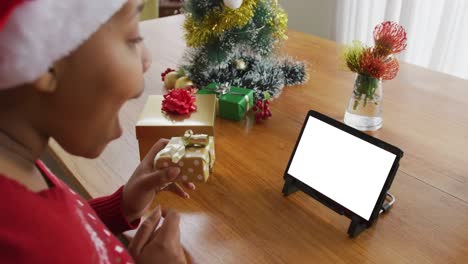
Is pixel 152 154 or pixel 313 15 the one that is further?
pixel 313 15

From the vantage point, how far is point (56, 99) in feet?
1.44

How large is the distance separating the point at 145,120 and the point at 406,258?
0.52m

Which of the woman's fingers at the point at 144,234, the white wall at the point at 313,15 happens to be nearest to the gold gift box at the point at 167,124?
the woman's fingers at the point at 144,234

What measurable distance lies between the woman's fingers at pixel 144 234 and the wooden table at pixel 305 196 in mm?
62

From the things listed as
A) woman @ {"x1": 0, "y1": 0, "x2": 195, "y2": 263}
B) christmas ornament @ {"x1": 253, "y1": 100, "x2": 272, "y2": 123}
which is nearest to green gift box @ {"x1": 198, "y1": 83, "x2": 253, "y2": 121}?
christmas ornament @ {"x1": 253, "y1": 100, "x2": 272, "y2": 123}

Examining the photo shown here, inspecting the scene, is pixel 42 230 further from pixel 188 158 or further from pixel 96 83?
pixel 188 158

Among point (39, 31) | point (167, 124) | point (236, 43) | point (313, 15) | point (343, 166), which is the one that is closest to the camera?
point (39, 31)

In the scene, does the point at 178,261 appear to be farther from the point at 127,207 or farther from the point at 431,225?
the point at 431,225

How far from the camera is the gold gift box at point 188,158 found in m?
0.73

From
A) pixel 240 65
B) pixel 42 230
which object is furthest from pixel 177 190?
pixel 240 65

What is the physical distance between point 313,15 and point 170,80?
154cm

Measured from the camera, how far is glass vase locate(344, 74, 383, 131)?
0.95 meters

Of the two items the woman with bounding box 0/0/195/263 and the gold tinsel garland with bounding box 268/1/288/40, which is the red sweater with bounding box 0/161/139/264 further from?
the gold tinsel garland with bounding box 268/1/288/40

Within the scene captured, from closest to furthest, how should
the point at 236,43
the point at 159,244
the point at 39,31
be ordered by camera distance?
the point at 39,31, the point at 159,244, the point at 236,43
